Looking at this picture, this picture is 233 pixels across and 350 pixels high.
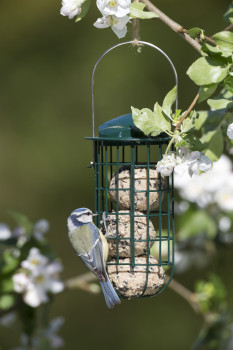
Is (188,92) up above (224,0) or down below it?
below

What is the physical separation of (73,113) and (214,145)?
4267mm

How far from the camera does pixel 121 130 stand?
2.49m

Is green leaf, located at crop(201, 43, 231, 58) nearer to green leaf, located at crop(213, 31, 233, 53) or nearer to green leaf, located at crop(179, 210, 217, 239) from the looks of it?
green leaf, located at crop(213, 31, 233, 53)

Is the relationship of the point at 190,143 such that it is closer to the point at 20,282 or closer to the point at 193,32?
the point at 193,32

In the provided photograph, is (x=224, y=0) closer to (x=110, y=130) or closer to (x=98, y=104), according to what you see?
(x=98, y=104)

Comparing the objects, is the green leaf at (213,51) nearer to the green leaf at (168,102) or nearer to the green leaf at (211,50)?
the green leaf at (211,50)

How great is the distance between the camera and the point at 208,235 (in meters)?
3.71

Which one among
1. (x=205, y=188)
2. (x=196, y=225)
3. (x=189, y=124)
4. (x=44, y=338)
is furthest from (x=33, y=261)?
(x=189, y=124)

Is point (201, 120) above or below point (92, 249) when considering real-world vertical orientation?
above

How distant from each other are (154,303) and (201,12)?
118 inches

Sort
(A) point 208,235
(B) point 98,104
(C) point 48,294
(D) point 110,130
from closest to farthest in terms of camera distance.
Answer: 1. (D) point 110,130
2. (C) point 48,294
3. (A) point 208,235
4. (B) point 98,104

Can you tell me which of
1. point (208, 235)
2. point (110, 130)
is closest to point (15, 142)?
point (208, 235)

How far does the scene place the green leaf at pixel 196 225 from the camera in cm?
347

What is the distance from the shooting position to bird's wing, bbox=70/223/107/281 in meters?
2.54
